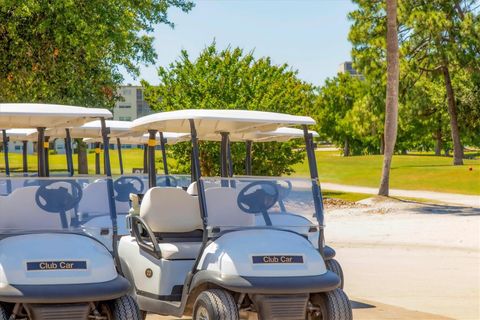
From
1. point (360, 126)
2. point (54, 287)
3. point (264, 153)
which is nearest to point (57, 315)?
point (54, 287)

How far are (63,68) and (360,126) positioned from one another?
109 ft

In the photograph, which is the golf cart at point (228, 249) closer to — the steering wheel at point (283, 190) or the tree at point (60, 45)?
the steering wheel at point (283, 190)

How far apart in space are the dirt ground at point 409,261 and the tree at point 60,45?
646 centimetres

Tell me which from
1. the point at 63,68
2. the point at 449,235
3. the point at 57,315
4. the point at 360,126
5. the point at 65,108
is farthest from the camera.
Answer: the point at 360,126

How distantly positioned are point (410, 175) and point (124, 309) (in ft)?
135

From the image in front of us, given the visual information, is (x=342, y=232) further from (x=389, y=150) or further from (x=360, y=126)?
(x=360, y=126)

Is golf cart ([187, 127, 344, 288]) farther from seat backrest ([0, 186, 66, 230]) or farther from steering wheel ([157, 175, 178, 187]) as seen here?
seat backrest ([0, 186, 66, 230])

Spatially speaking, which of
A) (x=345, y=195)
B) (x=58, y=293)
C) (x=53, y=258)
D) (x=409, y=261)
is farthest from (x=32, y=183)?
(x=345, y=195)

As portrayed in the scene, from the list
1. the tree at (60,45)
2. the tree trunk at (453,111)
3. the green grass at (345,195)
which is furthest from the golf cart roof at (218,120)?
the tree trunk at (453,111)

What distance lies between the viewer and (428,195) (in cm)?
3794

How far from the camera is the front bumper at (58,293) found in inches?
248

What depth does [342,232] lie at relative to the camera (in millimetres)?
20766

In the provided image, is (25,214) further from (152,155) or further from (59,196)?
(152,155)

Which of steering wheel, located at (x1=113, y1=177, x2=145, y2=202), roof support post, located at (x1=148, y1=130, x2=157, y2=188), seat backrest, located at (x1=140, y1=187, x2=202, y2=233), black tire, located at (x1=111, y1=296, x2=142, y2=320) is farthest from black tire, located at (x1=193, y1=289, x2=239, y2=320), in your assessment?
steering wheel, located at (x1=113, y1=177, x2=145, y2=202)
